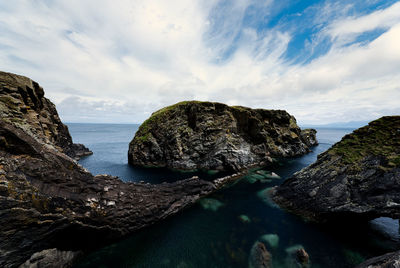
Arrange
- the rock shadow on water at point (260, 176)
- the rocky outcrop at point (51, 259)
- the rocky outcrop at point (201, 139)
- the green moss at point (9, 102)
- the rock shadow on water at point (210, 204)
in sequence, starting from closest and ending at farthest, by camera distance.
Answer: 1. the rocky outcrop at point (51, 259)
2. the green moss at point (9, 102)
3. the rock shadow on water at point (210, 204)
4. the rock shadow on water at point (260, 176)
5. the rocky outcrop at point (201, 139)

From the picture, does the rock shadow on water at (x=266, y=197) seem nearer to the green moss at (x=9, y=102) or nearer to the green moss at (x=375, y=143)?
the green moss at (x=375, y=143)

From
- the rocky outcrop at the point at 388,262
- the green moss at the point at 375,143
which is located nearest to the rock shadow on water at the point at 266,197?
the green moss at the point at 375,143

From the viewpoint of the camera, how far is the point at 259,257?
15391 millimetres

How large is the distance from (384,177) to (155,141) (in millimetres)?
50521

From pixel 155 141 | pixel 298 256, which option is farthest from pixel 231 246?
pixel 155 141

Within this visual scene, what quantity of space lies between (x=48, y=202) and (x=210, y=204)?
67.9 feet

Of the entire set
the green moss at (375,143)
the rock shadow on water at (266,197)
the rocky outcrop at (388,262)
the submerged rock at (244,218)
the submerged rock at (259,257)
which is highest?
the green moss at (375,143)

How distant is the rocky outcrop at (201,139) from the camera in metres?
48.4

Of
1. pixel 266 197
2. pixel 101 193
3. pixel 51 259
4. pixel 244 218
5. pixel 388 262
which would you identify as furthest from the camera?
pixel 266 197

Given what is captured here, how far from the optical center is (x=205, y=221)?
21859 mm

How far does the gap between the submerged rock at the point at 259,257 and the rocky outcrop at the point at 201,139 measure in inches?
1146

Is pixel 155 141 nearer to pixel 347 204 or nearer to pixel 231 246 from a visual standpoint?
pixel 231 246

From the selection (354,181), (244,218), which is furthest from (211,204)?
(354,181)

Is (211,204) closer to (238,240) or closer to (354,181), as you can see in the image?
(238,240)
